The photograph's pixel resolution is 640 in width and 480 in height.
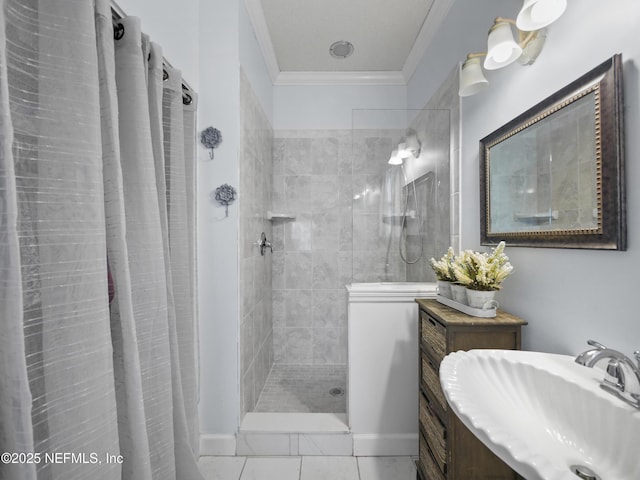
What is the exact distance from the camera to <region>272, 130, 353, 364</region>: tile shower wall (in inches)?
111

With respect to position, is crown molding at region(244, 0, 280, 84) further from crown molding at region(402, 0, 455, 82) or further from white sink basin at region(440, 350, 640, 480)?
white sink basin at region(440, 350, 640, 480)

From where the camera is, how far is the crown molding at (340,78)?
271 cm

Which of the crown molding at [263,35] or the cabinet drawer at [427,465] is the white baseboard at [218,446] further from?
the crown molding at [263,35]

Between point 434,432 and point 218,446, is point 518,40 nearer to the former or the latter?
point 434,432

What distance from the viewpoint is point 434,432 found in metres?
1.24

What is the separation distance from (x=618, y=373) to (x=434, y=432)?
786mm

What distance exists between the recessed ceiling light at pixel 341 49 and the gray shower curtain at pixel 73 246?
1736 mm

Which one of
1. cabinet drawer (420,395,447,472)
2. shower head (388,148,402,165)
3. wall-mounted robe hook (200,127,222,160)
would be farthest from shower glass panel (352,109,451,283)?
wall-mounted robe hook (200,127,222,160)

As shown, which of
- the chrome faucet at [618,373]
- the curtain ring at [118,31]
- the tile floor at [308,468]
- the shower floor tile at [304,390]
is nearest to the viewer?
the chrome faucet at [618,373]

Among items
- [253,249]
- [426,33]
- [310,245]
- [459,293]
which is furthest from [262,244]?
[426,33]

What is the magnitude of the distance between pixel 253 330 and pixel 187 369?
0.73 metres

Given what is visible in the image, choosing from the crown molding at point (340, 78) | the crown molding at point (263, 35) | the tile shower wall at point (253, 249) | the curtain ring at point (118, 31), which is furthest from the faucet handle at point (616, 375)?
the crown molding at point (340, 78)

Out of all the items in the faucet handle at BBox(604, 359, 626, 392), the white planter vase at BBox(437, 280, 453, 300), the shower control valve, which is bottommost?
the faucet handle at BBox(604, 359, 626, 392)

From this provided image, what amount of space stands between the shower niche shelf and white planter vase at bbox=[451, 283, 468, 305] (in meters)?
1.59
